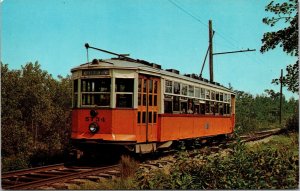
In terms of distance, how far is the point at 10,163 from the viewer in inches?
622

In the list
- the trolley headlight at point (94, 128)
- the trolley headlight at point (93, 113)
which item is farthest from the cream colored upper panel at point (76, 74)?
the trolley headlight at point (94, 128)

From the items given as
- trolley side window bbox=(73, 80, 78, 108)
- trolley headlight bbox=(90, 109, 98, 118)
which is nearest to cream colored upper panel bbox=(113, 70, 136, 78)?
trolley headlight bbox=(90, 109, 98, 118)

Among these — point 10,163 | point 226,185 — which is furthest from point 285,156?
point 10,163

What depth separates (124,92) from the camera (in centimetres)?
1145

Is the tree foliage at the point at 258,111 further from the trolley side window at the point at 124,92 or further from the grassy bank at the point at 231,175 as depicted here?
the grassy bank at the point at 231,175

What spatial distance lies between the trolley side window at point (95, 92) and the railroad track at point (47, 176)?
1851 mm

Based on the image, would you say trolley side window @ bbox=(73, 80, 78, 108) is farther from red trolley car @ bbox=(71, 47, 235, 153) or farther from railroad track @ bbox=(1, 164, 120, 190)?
railroad track @ bbox=(1, 164, 120, 190)

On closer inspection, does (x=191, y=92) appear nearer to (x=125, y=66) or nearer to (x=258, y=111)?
(x=125, y=66)

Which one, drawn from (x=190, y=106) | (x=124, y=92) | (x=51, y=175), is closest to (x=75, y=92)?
(x=124, y=92)

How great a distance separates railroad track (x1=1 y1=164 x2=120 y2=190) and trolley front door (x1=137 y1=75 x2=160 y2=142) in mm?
1356

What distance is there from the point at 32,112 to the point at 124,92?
14456 millimetres

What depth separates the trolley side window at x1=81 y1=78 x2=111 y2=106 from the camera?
451 inches

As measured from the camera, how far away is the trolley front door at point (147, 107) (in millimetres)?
11648

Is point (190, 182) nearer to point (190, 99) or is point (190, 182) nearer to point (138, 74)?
point (138, 74)
